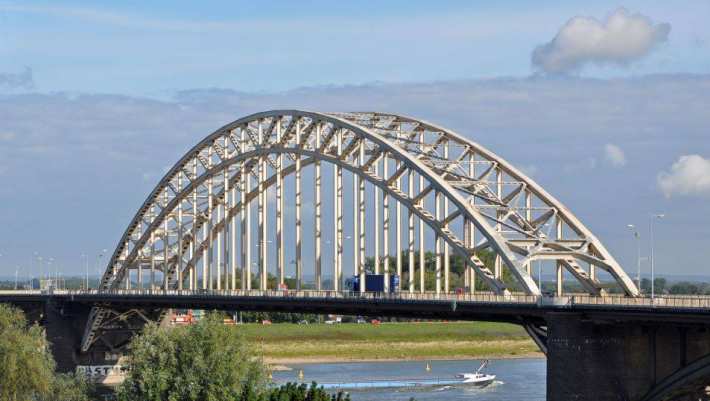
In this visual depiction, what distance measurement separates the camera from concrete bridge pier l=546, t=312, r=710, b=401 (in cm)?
4997

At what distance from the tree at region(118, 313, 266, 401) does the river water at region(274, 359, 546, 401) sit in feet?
91.0

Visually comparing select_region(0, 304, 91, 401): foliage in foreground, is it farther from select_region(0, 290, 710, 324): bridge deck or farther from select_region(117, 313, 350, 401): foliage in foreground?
select_region(0, 290, 710, 324): bridge deck

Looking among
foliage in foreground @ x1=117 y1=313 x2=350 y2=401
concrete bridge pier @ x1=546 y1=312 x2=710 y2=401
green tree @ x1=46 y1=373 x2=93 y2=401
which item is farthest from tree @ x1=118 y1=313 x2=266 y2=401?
concrete bridge pier @ x1=546 y1=312 x2=710 y2=401

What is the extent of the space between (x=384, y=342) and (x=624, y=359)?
84562 millimetres

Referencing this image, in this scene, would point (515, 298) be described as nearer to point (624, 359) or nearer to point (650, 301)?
point (650, 301)

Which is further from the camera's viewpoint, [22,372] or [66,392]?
[66,392]

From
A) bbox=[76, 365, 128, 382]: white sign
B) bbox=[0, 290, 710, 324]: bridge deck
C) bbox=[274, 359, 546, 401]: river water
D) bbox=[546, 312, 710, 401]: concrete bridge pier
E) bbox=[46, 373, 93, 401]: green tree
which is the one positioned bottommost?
bbox=[274, 359, 546, 401]: river water

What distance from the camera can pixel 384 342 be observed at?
5369 inches

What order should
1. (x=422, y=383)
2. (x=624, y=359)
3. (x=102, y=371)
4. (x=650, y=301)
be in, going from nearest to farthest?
(x=624, y=359), (x=650, y=301), (x=102, y=371), (x=422, y=383)

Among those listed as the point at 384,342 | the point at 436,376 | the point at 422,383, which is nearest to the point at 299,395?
the point at 422,383

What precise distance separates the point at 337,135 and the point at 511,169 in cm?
1309

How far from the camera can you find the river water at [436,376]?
313 ft

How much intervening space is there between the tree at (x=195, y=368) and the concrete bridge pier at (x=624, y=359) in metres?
13.2

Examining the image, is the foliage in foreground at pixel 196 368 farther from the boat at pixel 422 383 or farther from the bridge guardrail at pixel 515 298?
the boat at pixel 422 383
